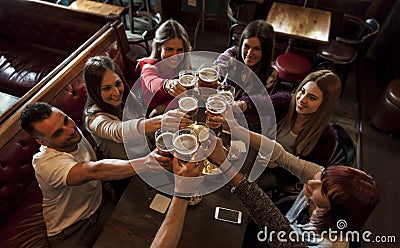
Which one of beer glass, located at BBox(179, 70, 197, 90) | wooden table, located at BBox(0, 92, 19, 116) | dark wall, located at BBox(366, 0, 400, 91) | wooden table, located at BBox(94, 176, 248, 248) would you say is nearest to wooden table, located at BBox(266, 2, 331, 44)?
dark wall, located at BBox(366, 0, 400, 91)

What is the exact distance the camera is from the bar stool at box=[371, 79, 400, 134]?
3203 mm

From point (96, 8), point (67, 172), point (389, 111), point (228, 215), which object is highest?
point (67, 172)

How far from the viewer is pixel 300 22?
11.5ft

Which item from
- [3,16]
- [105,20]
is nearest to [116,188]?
[105,20]

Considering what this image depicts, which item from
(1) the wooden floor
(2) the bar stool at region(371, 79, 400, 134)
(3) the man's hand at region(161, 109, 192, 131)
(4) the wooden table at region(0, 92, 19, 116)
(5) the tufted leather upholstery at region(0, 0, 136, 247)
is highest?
(3) the man's hand at region(161, 109, 192, 131)

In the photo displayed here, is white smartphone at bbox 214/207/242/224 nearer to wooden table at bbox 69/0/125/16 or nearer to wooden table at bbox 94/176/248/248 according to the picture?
wooden table at bbox 94/176/248/248

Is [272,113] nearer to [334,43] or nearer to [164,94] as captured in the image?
[164,94]

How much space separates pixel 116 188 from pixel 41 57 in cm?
203

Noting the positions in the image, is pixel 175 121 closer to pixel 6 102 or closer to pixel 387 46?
pixel 6 102

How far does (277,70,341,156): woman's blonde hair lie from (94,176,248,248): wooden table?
0.72 m

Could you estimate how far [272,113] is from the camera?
2113mm

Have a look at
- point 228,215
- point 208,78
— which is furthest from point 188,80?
point 228,215

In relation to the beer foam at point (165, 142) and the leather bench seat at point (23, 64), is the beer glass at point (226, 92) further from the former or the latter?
the leather bench seat at point (23, 64)

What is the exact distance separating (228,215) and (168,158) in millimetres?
532
